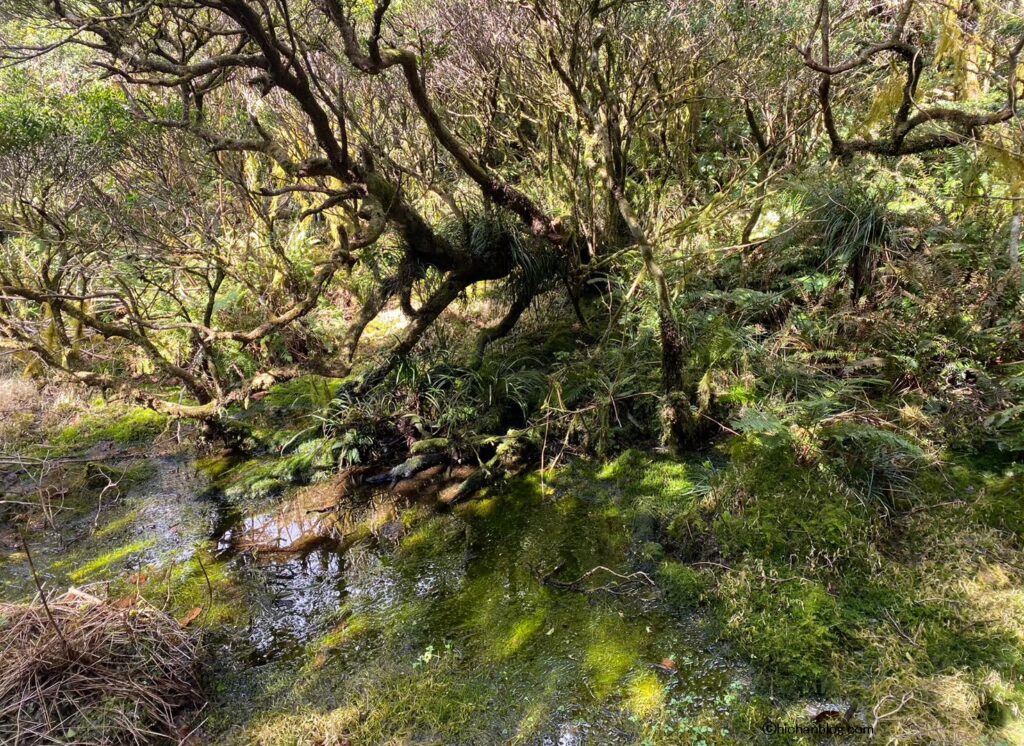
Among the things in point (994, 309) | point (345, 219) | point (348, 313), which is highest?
point (345, 219)

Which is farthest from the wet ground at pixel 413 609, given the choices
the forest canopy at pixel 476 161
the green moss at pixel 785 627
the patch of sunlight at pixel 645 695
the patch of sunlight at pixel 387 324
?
the patch of sunlight at pixel 387 324

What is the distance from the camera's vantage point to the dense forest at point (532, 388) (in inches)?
117

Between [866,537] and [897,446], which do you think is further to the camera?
[897,446]

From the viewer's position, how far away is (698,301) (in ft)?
17.6

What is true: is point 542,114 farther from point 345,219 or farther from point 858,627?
point 858,627

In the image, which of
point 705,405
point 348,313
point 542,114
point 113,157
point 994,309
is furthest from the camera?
point 348,313

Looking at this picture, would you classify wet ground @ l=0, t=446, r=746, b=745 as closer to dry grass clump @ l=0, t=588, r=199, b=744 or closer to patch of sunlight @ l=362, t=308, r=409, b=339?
dry grass clump @ l=0, t=588, r=199, b=744

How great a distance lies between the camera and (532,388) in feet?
18.5

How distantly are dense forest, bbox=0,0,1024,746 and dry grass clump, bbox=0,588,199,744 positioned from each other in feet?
0.06

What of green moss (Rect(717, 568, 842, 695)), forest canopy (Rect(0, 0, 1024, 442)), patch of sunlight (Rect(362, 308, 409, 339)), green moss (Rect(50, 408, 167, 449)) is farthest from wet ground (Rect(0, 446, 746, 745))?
patch of sunlight (Rect(362, 308, 409, 339))

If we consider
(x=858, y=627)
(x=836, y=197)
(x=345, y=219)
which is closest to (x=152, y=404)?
(x=345, y=219)

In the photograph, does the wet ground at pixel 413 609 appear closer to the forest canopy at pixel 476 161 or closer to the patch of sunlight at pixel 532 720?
the patch of sunlight at pixel 532 720

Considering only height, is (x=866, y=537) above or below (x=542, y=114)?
below

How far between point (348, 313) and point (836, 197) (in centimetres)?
653
